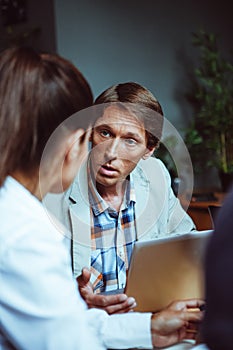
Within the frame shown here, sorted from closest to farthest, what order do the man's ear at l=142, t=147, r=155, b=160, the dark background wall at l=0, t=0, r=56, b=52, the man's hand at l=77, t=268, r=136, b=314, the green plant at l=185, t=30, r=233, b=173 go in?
the man's hand at l=77, t=268, r=136, b=314, the man's ear at l=142, t=147, r=155, b=160, the dark background wall at l=0, t=0, r=56, b=52, the green plant at l=185, t=30, r=233, b=173

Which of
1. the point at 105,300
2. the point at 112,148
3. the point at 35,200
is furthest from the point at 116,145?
the point at 35,200

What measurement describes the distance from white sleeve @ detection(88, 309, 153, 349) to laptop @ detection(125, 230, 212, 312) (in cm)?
14

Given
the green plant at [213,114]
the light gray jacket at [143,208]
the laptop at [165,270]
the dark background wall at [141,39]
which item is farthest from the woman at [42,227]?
the green plant at [213,114]

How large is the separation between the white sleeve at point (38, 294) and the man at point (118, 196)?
1.71 ft

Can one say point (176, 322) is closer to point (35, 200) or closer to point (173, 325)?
point (173, 325)

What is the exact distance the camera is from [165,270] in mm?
1212

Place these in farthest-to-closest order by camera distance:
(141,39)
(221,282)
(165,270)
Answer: (141,39) < (165,270) < (221,282)

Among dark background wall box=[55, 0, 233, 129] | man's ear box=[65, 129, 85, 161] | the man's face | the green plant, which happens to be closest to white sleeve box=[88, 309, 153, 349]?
man's ear box=[65, 129, 85, 161]

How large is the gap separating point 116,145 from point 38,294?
727 millimetres

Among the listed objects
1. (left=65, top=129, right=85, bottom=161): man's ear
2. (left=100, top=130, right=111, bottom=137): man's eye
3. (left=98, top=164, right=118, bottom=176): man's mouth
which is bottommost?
(left=98, top=164, right=118, bottom=176): man's mouth

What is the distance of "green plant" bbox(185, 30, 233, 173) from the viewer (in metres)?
4.02

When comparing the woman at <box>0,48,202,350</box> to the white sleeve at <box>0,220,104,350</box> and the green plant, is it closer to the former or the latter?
the white sleeve at <box>0,220,104,350</box>

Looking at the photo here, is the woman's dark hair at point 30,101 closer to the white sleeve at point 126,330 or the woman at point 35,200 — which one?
the woman at point 35,200

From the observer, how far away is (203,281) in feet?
2.33
